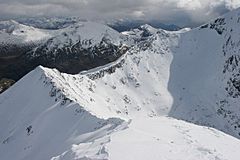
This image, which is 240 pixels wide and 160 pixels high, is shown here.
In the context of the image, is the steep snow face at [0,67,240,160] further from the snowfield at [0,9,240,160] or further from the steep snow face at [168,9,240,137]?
the steep snow face at [168,9,240,137]

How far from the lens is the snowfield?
42.8 meters

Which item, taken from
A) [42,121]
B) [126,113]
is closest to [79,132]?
[42,121]

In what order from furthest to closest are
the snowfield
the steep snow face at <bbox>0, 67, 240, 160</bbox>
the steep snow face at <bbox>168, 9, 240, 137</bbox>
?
the steep snow face at <bbox>168, 9, 240, 137</bbox>, the snowfield, the steep snow face at <bbox>0, 67, 240, 160</bbox>

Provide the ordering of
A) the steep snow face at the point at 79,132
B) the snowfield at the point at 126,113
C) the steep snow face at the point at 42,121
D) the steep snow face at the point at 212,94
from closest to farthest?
the steep snow face at the point at 79,132 < the snowfield at the point at 126,113 < the steep snow face at the point at 42,121 < the steep snow face at the point at 212,94

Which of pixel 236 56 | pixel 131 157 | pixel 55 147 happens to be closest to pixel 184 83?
pixel 236 56

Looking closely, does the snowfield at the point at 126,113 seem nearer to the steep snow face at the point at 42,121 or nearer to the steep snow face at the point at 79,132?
the steep snow face at the point at 79,132

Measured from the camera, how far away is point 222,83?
596 feet

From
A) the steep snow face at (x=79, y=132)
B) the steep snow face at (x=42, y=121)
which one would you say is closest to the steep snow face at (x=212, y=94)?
the steep snow face at (x=79, y=132)

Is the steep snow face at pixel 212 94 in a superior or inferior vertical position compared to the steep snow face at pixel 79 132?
inferior

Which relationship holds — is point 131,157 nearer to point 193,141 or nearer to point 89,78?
point 193,141

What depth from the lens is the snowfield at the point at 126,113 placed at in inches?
1687

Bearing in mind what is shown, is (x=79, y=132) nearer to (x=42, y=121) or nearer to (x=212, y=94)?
(x=42, y=121)

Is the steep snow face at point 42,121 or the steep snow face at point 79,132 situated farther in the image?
the steep snow face at point 42,121

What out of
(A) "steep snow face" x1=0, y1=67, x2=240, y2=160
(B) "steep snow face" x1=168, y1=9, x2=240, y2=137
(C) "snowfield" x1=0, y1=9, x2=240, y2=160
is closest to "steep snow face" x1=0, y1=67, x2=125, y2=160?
(A) "steep snow face" x1=0, y1=67, x2=240, y2=160
